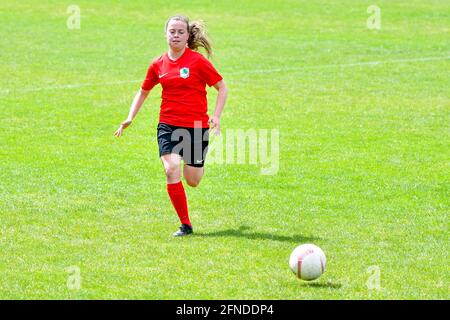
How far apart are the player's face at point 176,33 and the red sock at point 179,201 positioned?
1592 millimetres

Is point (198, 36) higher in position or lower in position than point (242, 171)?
higher

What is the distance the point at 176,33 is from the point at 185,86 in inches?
24.6

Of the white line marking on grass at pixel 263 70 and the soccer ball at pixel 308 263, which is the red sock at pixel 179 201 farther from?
the white line marking on grass at pixel 263 70

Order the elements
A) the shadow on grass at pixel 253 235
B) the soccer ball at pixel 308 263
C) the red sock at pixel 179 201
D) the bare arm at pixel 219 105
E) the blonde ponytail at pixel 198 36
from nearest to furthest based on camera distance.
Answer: the soccer ball at pixel 308 263, the shadow on grass at pixel 253 235, the bare arm at pixel 219 105, the red sock at pixel 179 201, the blonde ponytail at pixel 198 36

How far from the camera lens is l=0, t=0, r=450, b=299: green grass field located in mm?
9789

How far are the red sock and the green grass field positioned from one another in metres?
0.26

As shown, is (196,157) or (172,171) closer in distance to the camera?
(172,171)

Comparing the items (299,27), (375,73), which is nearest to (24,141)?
(375,73)

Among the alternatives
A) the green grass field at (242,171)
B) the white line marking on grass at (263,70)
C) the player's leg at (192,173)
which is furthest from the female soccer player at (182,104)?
the white line marking on grass at (263,70)

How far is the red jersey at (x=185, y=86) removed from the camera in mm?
11508

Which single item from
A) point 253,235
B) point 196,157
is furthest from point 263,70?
point 253,235

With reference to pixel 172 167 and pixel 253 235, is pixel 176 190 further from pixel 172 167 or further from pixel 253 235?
pixel 253 235

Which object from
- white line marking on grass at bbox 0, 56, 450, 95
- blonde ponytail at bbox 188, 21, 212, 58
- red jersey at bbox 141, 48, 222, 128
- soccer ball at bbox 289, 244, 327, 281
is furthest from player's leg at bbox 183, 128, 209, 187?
white line marking on grass at bbox 0, 56, 450, 95

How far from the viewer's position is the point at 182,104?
37.8 ft
